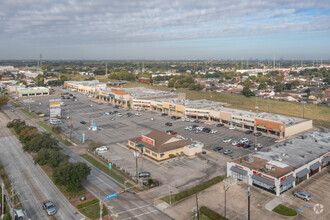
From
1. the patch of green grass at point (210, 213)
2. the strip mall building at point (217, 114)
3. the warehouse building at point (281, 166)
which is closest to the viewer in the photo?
the patch of green grass at point (210, 213)

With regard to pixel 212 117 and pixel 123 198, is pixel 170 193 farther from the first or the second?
pixel 212 117


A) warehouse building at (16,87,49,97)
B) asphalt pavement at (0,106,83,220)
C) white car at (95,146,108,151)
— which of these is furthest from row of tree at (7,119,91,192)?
warehouse building at (16,87,49,97)

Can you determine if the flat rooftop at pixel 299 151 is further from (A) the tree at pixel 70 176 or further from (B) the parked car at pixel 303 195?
(A) the tree at pixel 70 176

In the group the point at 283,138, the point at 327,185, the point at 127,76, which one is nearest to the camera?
the point at 327,185

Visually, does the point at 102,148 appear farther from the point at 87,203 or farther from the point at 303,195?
the point at 303,195

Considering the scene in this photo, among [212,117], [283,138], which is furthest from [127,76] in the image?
[283,138]

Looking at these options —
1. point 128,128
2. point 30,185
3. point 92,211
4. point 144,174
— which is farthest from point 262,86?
point 92,211

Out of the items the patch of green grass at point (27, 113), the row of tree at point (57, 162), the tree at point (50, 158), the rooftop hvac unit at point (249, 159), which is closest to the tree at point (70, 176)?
the row of tree at point (57, 162)
